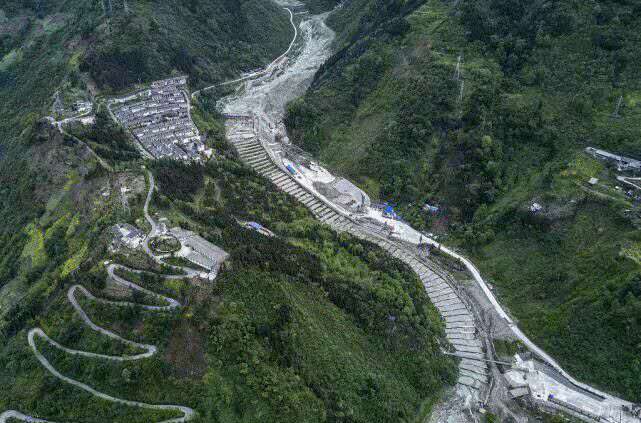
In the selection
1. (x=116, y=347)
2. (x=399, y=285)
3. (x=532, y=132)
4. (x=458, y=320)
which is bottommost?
(x=458, y=320)

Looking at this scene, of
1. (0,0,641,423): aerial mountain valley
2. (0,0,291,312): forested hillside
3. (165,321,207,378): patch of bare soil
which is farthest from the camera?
(0,0,291,312): forested hillside

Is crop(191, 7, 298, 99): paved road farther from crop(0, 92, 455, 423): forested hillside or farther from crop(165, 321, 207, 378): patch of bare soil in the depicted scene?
crop(165, 321, 207, 378): patch of bare soil

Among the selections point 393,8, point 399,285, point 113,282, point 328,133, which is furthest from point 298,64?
point 113,282

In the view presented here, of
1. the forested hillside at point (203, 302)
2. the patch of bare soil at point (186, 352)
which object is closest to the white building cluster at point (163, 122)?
the forested hillside at point (203, 302)

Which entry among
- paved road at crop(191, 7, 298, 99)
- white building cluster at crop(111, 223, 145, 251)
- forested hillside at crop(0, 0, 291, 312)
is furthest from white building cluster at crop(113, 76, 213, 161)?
white building cluster at crop(111, 223, 145, 251)

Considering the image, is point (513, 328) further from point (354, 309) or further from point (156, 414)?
point (156, 414)

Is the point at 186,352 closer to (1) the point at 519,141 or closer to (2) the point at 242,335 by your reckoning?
(2) the point at 242,335
